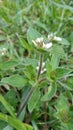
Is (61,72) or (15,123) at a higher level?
(61,72)

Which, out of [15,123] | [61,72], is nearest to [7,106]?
[15,123]

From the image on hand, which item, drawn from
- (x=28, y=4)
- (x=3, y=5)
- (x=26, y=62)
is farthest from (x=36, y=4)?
(x=26, y=62)

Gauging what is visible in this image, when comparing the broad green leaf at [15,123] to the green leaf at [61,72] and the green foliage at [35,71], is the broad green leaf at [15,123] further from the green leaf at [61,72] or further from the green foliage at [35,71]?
the green leaf at [61,72]

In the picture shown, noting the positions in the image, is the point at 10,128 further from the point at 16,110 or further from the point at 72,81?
the point at 72,81

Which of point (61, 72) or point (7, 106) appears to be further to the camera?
point (7, 106)

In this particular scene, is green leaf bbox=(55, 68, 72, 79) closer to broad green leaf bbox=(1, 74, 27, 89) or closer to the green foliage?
the green foliage

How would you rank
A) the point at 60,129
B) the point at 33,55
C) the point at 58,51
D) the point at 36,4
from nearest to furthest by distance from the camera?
the point at 58,51
the point at 60,129
the point at 33,55
the point at 36,4

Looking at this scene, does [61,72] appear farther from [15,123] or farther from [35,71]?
[15,123]

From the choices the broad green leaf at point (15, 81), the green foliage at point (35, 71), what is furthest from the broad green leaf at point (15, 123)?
the broad green leaf at point (15, 81)

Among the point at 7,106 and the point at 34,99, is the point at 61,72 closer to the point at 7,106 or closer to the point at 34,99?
the point at 34,99
